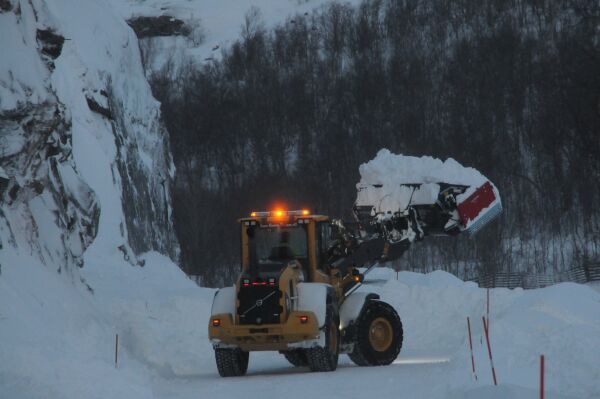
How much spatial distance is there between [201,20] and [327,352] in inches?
3603

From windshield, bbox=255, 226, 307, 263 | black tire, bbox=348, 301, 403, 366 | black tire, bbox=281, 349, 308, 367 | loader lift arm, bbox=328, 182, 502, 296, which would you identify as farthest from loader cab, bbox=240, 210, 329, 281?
black tire, bbox=281, 349, 308, 367

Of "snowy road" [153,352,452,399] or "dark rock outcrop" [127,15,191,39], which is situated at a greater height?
"dark rock outcrop" [127,15,191,39]

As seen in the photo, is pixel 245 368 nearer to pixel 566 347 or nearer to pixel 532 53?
pixel 566 347

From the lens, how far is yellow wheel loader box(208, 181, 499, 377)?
762 inches

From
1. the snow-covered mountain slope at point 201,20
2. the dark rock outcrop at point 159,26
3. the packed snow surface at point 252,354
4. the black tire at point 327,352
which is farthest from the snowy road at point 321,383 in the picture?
the dark rock outcrop at point 159,26

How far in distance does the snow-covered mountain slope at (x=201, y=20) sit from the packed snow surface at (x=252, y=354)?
65.9 m

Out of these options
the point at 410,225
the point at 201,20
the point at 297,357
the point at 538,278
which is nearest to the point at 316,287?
the point at 297,357

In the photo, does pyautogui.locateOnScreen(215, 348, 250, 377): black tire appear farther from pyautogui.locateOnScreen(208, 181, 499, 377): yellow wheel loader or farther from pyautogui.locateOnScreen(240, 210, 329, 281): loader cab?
pyautogui.locateOnScreen(240, 210, 329, 281): loader cab

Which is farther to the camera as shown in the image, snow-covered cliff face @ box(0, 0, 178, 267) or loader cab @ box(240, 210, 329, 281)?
snow-covered cliff face @ box(0, 0, 178, 267)

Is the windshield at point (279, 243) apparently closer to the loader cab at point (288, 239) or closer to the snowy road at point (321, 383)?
the loader cab at point (288, 239)

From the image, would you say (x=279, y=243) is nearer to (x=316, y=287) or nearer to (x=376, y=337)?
(x=316, y=287)

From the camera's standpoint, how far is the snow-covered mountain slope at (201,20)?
329ft

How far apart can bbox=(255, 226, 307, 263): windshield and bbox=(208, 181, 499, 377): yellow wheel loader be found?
17 millimetres

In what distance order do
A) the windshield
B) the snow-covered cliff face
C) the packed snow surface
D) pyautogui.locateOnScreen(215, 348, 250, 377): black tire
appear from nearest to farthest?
the packed snow surface < pyautogui.locateOnScreen(215, 348, 250, 377): black tire < the windshield < the snow-covered cliff face
